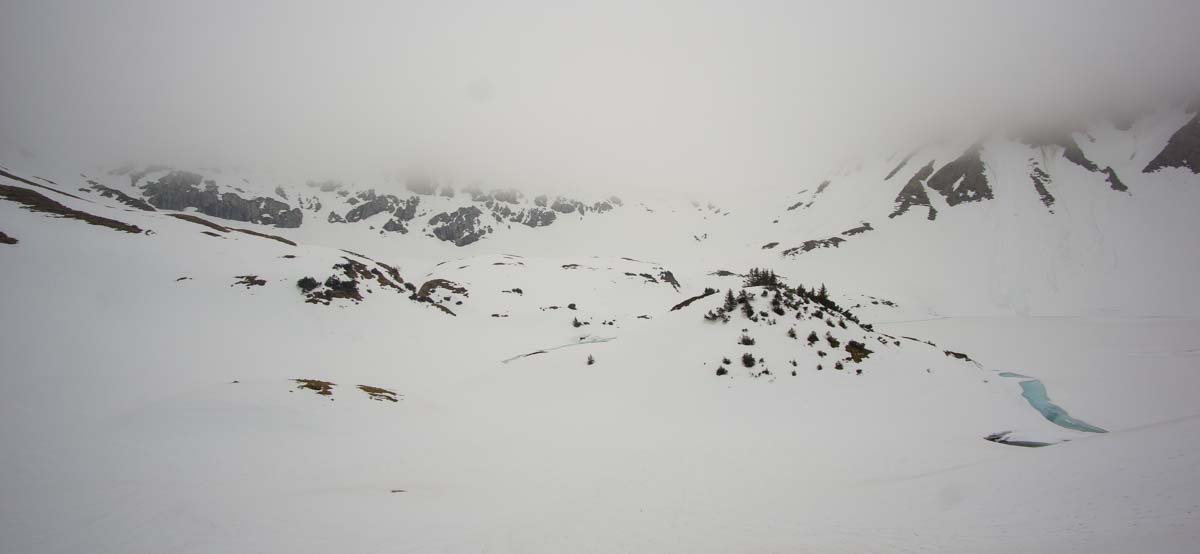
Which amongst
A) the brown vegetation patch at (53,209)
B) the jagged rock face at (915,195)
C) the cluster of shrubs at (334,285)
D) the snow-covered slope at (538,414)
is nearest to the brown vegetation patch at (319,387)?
the snow-covered slope at (538,414)

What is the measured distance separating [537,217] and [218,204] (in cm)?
8364

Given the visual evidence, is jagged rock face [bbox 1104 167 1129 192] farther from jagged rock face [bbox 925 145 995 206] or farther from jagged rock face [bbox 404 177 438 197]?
jagged rock face [bbox 404 177 438 197]

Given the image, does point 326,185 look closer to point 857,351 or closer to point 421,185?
point 421,185

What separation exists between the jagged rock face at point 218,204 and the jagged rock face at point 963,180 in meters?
149

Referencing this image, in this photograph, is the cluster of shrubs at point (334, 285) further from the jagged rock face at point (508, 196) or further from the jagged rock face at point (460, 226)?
the jagged rock face at point (508, 196)

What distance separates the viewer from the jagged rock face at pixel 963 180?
221 ft

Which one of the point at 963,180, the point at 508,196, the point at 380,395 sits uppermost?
the point at 963,180

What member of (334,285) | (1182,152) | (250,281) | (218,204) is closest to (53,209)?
(250,281)

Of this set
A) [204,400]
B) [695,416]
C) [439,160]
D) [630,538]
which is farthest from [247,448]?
[439,160]

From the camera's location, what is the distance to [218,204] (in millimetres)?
101250

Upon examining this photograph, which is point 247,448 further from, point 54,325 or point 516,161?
point 516,161

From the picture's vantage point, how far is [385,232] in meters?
107

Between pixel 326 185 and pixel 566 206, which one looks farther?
pixel 566 206

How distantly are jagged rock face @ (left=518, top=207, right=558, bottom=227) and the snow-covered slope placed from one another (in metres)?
83.5
